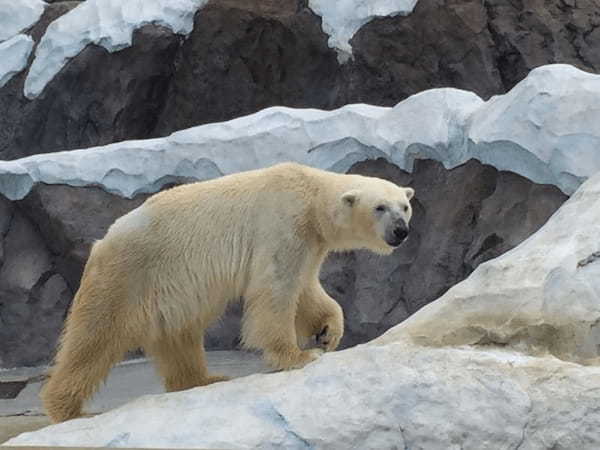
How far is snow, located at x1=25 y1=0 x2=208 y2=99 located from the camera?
9.49 m

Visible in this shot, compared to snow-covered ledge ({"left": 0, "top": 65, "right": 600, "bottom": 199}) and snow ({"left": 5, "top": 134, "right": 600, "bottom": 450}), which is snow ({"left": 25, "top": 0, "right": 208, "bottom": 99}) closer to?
snow-covered ledge ({"left": 0, "top": 65, "right": 600, "bottom": 199})

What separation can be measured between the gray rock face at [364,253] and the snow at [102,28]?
176 cm

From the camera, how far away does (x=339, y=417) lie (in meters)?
3.74

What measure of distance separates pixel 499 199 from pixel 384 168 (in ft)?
2.64

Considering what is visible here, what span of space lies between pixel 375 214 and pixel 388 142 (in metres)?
2.59

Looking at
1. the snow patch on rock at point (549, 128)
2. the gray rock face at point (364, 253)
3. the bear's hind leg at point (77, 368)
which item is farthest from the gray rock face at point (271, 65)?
the bear's hind leg at point (77, 368)

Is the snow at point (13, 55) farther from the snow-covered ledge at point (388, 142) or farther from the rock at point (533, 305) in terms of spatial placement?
the rock at point (533, 305)

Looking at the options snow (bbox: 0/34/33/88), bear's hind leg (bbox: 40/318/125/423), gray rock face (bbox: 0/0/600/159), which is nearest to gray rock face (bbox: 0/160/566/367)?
gray rock face (bbox: 0/0/600/159)

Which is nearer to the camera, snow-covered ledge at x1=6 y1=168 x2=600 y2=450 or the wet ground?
snow-covered ledge at x1=6 y1=168 x2=600 y2=450

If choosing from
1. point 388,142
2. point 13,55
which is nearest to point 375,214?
point 388,142

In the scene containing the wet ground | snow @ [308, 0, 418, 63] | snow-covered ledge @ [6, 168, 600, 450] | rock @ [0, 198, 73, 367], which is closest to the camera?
snow-covered ledge @ [6, 168, 600, 450]

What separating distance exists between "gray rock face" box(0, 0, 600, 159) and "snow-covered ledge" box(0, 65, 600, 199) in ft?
5.28

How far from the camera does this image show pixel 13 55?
981cm

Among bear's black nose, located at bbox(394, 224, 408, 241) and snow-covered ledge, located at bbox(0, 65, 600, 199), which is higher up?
snow-covered ledge, located at bbox(0, 65, 600, 199)
